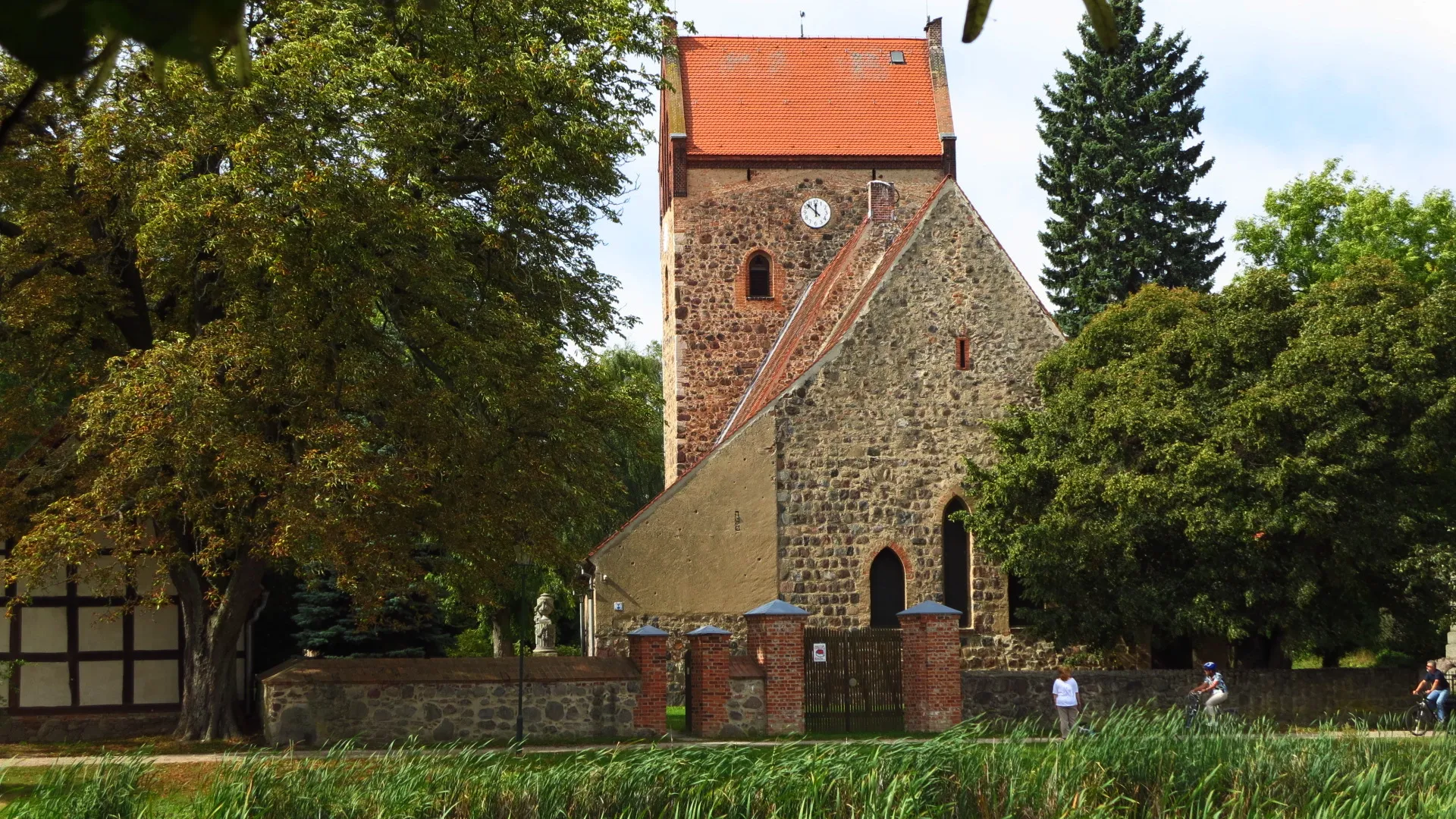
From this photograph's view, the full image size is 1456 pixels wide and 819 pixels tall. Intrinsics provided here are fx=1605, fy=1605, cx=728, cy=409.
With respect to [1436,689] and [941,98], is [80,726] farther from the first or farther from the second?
[941,98]

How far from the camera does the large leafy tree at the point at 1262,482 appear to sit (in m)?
22.5

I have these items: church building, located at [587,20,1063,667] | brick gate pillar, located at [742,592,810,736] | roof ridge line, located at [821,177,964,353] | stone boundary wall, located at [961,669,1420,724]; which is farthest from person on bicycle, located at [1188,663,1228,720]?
roof ridge line, located at [821,177,964,353]

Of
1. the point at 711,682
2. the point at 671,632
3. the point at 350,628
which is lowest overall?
the point at 711,682

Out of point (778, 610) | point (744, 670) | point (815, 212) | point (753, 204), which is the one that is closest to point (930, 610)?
point (778, 610)

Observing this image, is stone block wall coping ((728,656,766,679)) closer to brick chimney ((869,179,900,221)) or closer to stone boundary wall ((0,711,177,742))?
stone boundary wall ((0,711,177,742))

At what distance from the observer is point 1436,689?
21188 millimetres

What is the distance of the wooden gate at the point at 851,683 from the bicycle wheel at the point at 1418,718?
633cm

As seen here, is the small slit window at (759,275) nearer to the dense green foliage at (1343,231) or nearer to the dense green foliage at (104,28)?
the dense green foliage at (1343,231)

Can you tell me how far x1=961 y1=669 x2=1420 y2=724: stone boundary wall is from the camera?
2178cm

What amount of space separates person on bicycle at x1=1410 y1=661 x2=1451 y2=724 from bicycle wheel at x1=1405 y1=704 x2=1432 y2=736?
0.53 ft

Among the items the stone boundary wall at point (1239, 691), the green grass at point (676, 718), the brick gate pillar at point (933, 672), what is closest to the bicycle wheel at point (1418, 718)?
the stone boundary wall at point (1239, 691)

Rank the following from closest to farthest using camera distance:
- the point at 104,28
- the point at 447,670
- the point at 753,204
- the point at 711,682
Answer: the point at 104,28, the point at 447,670, the point at 711,682, the point at 753,204

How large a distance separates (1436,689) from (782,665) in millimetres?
8655

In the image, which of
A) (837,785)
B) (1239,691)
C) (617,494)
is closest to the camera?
(837,785)
